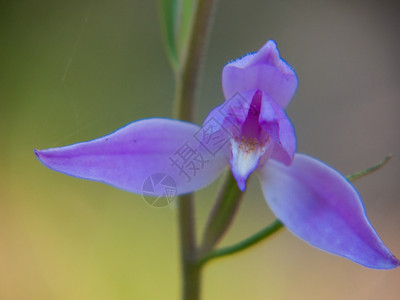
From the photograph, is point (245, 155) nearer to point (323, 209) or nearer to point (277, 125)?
point (277, 125)

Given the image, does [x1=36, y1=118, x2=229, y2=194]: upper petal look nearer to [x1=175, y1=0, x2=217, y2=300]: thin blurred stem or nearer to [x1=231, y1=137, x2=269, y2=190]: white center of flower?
[x1=231, y1=137, x2=269, y2=190]: white center of flower

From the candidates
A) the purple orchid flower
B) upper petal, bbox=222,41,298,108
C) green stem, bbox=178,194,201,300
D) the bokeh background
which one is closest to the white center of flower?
the purple orchid flower

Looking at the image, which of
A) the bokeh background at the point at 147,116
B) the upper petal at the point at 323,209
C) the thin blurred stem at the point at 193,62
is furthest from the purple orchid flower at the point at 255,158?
the bokeh background at the point at 147,116

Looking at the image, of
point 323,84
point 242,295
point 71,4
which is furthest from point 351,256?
point 323,84

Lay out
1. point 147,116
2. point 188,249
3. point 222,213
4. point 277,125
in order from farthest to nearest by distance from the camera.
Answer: point 147,116 → point 188,249 → point 222,213 → point 277,125

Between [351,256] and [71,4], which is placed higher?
[71,4]

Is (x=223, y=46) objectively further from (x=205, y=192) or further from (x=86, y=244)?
(x=86, y=244)

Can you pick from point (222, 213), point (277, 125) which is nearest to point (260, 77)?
point (277, 125)
